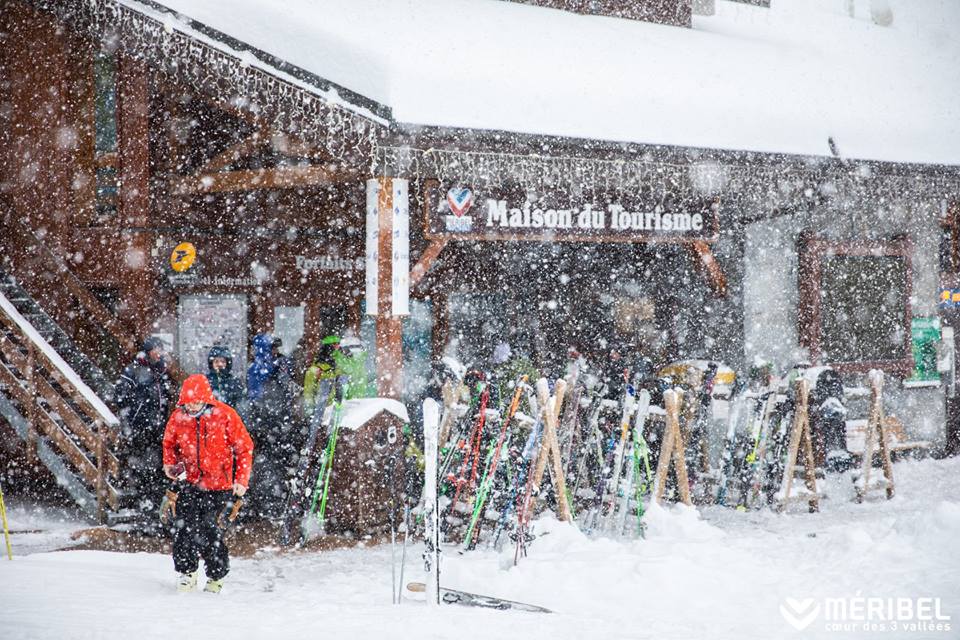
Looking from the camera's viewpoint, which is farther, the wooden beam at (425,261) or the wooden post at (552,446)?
the wooden beam at (425,261)

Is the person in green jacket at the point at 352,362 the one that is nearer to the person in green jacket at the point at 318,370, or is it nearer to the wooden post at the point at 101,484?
the person in green jacket at the point at 318,370

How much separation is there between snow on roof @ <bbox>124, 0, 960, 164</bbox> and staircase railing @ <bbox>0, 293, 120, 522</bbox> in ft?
12.3

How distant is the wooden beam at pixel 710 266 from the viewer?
10.4m

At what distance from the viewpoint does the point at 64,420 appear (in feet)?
29.7

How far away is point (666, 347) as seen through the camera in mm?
12523

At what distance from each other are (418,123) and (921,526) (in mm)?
5274

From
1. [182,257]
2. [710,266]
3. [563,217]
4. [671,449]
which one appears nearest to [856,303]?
[710,266]

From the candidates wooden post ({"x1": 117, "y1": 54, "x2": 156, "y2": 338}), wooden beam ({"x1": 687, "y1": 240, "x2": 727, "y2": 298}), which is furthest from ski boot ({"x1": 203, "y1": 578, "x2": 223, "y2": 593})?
wooden beam ({"x1": 687, "y1": 240, "x2": 727, "y2": 298})

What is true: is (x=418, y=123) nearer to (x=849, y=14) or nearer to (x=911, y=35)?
(x=911, y=35)

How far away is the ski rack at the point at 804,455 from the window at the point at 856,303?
2945mm

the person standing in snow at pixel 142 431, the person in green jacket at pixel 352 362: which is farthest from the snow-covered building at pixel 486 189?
the person standing in snow at pixel 142 431

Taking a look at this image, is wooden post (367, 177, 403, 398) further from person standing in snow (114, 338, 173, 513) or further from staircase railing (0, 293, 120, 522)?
staircase railing (0, 293, 120, 522)

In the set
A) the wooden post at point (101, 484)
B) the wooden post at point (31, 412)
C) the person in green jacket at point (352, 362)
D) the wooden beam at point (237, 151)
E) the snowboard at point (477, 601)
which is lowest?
the snowboard at point (477, 601)

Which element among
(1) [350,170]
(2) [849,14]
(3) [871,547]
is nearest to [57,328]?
(1) [350,170]
